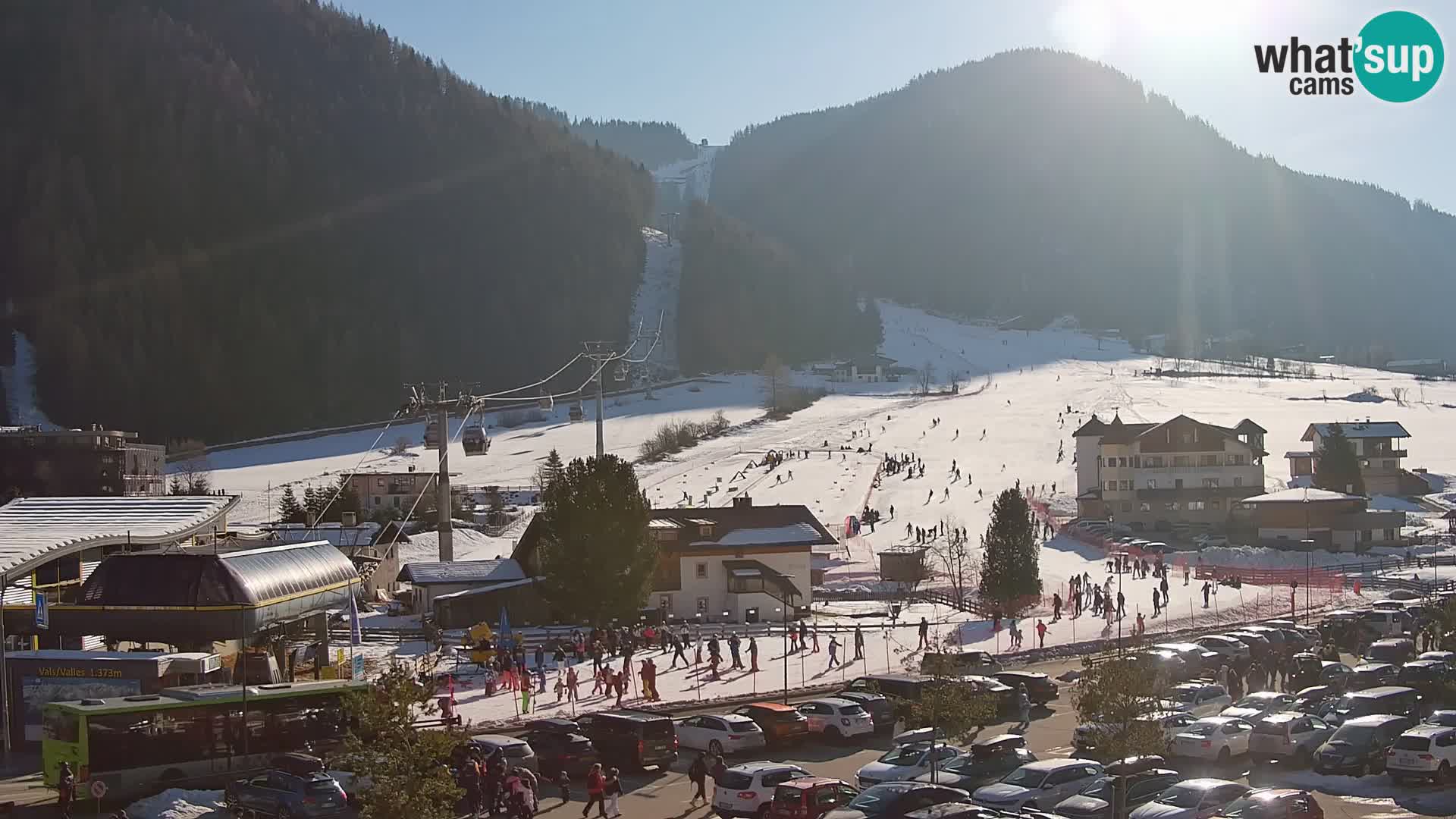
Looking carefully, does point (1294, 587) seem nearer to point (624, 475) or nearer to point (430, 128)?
point (624, 475)

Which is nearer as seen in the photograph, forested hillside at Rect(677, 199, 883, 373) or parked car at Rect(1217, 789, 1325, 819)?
parked car at Rect(1217, 789, 1325, 819)

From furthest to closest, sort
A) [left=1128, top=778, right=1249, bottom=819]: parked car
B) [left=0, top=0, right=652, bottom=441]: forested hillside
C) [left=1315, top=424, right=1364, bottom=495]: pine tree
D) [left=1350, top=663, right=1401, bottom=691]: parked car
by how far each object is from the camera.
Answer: [left=0, top=0, right=652, bottom=441]: forested hillside → [left=1315, top=424, right=1364, bottom=495]: pine tree → [left=1350, top=663, right=1401, bottom=691]: parked car → [left=1128, top=778, right=1249, bottom=819]: parked car

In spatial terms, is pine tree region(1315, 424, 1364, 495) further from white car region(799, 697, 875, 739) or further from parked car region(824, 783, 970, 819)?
parked car region(824, 783, 970, 819)

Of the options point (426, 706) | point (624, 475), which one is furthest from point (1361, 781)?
point (624, 475)

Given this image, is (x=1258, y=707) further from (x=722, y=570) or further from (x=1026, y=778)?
(x=722, y=570)

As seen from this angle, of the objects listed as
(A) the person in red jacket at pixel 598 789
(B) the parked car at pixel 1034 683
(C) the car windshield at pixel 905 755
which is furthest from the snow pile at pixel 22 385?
(C) the car windshield at pixel 905 755

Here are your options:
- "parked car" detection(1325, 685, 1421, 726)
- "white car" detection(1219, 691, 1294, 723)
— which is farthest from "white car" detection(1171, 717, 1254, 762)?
"parked car" detection(1325, 685, 1421, 726)

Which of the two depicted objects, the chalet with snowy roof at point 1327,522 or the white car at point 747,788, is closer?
the white car at point 747,788

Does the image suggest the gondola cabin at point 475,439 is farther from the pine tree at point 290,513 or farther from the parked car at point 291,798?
the parked car at point 291,798
